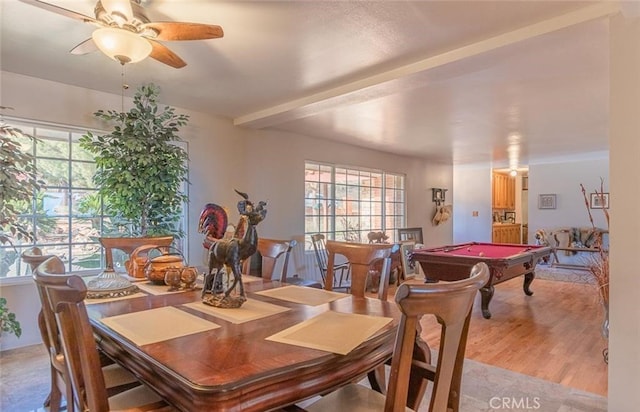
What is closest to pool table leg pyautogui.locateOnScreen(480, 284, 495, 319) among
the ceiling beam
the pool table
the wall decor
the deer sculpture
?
the pool table

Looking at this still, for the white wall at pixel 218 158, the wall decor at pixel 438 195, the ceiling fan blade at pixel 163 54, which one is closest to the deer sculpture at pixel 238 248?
the ceiling fan blade at pixel 163 54

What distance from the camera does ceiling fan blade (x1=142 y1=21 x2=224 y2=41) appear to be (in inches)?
72.0

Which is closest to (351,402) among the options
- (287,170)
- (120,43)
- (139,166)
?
(120,43)

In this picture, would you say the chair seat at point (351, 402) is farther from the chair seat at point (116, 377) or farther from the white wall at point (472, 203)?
the white wall at point (472, 203)

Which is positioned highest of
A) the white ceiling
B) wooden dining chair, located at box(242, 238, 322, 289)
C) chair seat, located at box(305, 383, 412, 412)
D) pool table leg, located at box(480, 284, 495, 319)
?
the white ceiling

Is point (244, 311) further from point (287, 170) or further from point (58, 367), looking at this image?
point (287, 170)

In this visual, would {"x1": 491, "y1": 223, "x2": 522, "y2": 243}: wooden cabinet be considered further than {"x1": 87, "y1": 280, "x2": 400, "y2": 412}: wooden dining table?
Yes

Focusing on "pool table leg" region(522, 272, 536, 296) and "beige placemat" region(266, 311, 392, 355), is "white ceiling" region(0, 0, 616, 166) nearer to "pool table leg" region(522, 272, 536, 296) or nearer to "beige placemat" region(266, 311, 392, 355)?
"beige placemat" region(266, 311, 392, 355)

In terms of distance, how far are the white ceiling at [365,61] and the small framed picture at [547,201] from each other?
3854 millimetres

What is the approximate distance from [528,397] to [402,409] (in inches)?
80.7

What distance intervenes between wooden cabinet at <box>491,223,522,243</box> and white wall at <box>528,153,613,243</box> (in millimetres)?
1043

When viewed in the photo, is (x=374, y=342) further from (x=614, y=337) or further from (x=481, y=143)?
(x=481, y=143)

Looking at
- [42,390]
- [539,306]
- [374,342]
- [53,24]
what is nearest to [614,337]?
[374,342]

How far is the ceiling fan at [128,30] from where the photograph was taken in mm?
1794
